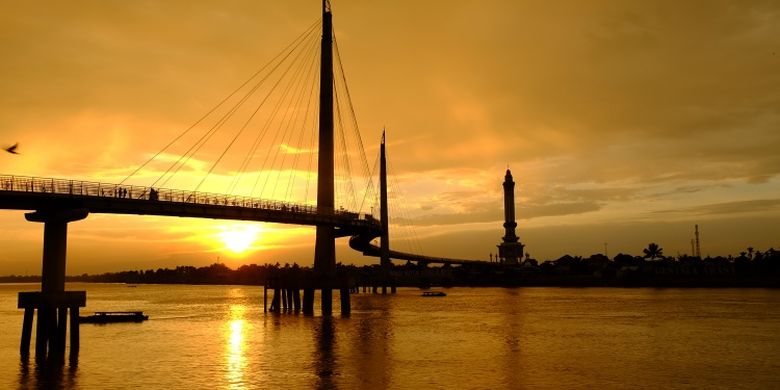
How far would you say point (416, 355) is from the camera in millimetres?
42188

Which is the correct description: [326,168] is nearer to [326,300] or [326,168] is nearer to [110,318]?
[326,300]

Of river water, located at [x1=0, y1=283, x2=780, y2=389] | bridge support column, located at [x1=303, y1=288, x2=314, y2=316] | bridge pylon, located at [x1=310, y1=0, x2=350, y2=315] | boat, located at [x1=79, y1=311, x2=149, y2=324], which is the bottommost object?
river water, located at [x1=0, y1=283, x2=780, y2=389]

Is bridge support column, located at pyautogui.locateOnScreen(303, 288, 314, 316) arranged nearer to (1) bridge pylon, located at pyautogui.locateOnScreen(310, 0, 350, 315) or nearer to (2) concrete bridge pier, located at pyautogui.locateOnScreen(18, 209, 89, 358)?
(1) bridge pylon, located at pyautogui.locateOnScreen(310, 0, 350, 315)

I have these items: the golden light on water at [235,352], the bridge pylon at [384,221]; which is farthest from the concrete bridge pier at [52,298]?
the bridge pylon at [384,221]

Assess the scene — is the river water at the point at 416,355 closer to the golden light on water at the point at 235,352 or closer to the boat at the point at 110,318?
the golden light on water at the point at 235,352

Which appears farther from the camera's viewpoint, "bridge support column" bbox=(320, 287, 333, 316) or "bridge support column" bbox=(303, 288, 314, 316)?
"bridge support column" bbox=(303, 288, 314, 316)

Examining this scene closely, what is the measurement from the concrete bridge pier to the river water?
1877mm

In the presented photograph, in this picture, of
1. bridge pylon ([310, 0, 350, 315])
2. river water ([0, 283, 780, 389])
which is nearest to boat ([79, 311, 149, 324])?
river water ([0, 283, 780, 389])

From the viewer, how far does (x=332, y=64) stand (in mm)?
71000

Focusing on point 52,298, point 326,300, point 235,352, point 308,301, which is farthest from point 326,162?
point 52,298

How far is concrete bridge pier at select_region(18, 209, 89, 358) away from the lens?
39.8 meters

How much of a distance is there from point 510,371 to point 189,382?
1655 cm

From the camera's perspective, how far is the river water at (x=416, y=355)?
33.0 metres

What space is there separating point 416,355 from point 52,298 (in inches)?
865
